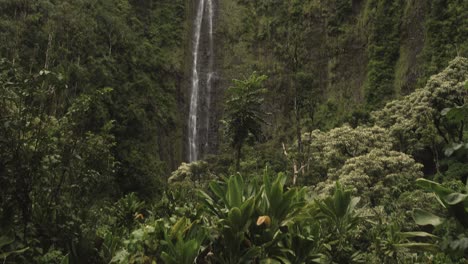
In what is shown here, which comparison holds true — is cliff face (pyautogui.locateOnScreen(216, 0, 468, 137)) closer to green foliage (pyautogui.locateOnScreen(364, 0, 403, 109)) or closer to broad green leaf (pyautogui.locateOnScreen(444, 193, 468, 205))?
green foliage (pyautogui.locateOnScreen(364, 0, 403, 109))

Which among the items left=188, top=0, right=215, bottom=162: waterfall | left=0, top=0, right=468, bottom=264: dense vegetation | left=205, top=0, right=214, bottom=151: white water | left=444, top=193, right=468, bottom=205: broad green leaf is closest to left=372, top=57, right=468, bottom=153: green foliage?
left=0, top=0, right=468, bottom=264: dense vegetation

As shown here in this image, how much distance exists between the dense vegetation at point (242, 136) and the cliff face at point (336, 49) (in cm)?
11

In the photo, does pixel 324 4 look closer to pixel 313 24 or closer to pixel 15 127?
pixel 313 24

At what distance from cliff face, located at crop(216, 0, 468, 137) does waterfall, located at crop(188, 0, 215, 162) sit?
102 centimetres

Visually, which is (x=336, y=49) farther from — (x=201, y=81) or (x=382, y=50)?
(x=201, y=81)

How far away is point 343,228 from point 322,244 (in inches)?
16.9

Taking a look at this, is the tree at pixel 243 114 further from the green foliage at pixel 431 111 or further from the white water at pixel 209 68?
the white water at pixel 209 68

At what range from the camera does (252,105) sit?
14.7 m

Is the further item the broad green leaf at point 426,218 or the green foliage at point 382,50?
the green foliage at point 382,50

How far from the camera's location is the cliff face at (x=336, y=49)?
24547mm

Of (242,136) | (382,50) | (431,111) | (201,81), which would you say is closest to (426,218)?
(242,136)

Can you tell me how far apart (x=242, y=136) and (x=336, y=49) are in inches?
808

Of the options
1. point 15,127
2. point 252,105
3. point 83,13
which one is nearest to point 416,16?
point 252,105

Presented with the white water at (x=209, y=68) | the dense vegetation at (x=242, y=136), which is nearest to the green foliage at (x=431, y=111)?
the dense vegetation at (x=242, y=136)
